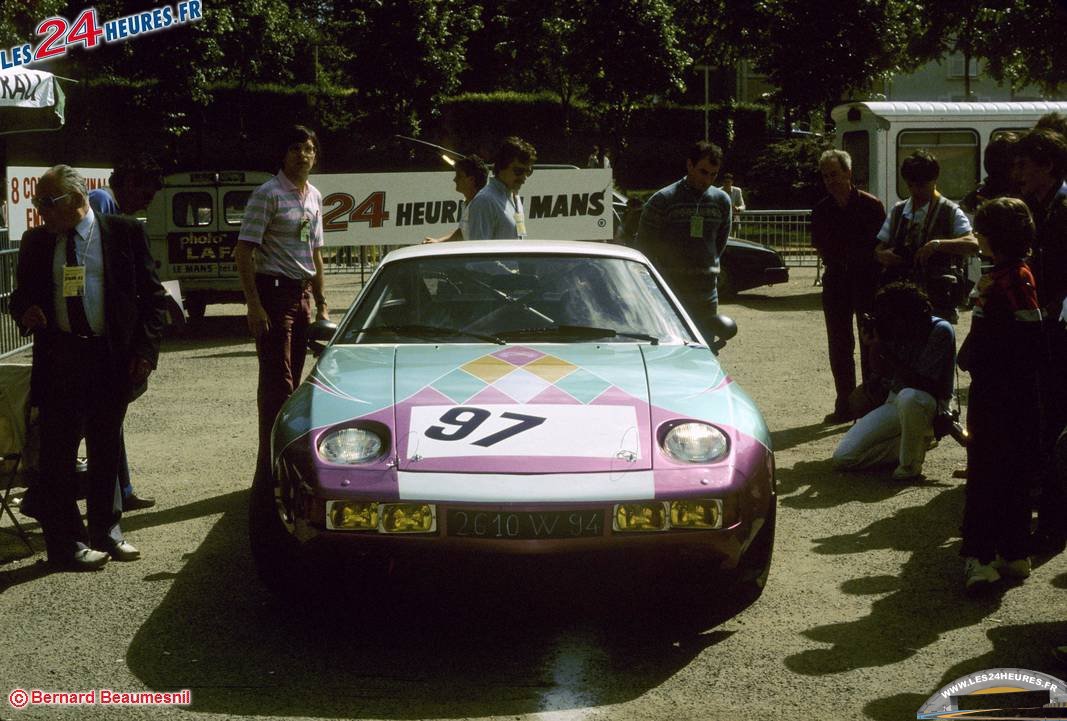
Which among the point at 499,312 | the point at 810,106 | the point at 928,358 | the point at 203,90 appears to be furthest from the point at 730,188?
the point at 499,312

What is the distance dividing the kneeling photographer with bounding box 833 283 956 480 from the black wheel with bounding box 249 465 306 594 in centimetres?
373

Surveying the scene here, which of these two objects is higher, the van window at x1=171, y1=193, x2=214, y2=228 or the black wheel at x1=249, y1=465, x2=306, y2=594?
the van window at x1=171, y1=193, x2=214, y2=228

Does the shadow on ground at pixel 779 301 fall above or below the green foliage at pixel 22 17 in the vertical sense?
below

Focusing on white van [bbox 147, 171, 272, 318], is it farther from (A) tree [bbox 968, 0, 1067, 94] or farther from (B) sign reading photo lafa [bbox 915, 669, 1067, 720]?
(A) tree [bbox 968, 0, 1067, 94]

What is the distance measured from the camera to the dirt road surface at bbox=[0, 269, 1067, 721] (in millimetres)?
4152

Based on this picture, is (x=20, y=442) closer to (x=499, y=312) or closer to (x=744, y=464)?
(x=499, y=312)

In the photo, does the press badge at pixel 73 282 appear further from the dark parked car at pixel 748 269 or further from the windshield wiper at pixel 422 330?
the dark parked car at pixel 748 269

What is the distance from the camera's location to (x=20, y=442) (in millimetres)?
6148

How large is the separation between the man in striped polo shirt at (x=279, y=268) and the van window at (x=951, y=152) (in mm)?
14828

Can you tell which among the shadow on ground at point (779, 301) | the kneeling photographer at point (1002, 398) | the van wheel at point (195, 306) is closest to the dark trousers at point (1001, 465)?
the kneeling photographer at point (1002, 398)

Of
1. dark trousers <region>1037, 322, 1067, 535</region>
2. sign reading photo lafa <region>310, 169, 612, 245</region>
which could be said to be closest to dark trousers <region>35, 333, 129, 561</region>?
dark trousers <region>1037, 322, 1067, 535</region>

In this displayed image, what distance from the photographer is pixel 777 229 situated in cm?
2316

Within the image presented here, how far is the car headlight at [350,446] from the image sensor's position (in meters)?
4.66

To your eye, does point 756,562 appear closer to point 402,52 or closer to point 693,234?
point 693,234
